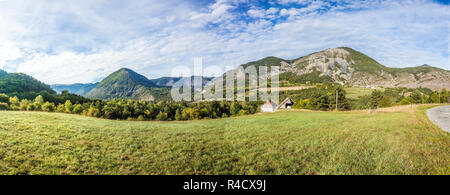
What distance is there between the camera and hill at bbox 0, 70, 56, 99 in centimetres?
397

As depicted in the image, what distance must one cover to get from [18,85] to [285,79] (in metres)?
103

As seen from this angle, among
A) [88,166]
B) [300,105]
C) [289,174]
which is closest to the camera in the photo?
[88,166]

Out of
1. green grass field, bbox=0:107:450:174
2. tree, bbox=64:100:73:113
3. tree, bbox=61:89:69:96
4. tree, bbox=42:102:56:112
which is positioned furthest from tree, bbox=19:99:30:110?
tree, bbox=61:89:69:96

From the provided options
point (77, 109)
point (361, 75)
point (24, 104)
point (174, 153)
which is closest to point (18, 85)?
point (24, 104)

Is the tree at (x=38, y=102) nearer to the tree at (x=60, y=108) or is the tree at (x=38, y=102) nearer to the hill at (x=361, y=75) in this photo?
the tree at (x=60, y=108)

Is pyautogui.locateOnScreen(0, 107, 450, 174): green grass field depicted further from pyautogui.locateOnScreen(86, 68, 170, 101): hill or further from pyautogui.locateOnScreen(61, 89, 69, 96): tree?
pyautogui.locateOnScreen(86, 68, 170, 101): hill

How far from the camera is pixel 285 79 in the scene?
323 ft

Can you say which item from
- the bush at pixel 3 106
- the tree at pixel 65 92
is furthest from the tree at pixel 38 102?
the tree at pixel 65 92

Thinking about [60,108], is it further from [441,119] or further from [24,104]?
[441,119]

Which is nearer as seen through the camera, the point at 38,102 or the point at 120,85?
the point at 38,102
